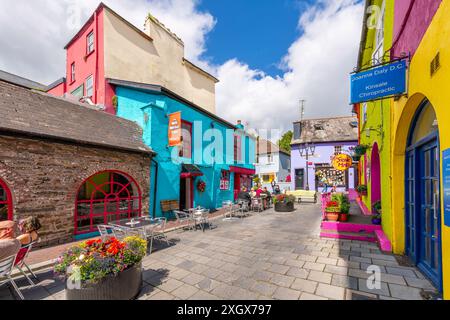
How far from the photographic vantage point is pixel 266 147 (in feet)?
103

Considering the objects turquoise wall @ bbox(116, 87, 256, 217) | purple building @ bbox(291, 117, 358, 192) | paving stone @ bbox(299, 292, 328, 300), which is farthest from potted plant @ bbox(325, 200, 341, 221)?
purple building @ bbox(291, 117, 358, 192)

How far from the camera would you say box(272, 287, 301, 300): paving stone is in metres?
3.29

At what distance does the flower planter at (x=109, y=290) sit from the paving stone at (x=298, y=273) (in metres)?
2.96

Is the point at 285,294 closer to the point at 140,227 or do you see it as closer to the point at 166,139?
the point at 140,227

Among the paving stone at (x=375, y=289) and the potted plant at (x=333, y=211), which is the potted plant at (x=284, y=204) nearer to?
the potted plant at (x=333, y=211)

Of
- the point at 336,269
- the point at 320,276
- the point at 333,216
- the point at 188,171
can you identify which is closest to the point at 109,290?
the point at 320,276

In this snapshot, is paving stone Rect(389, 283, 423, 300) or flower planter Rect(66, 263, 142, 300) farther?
paving stone Rect(389, 283, 423, 300)

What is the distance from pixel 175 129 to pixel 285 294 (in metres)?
7.66

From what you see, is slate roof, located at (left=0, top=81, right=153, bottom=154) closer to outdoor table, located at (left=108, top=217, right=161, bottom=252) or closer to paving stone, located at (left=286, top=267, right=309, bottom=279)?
outdoor table, located at (left=108, top=217, right=161, bottom=252)

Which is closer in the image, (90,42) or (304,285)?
(304,285)

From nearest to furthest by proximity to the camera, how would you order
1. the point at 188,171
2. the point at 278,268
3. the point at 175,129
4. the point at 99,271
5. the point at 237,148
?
the point at 99,271, the point at 278,268, the point at 175,129, the point at 188,171, the point at 237,148

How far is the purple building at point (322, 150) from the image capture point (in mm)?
21453

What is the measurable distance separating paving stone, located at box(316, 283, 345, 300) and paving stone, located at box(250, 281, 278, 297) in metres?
0.74

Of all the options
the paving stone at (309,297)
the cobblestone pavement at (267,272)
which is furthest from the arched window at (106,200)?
the paving stone at (309,297)
